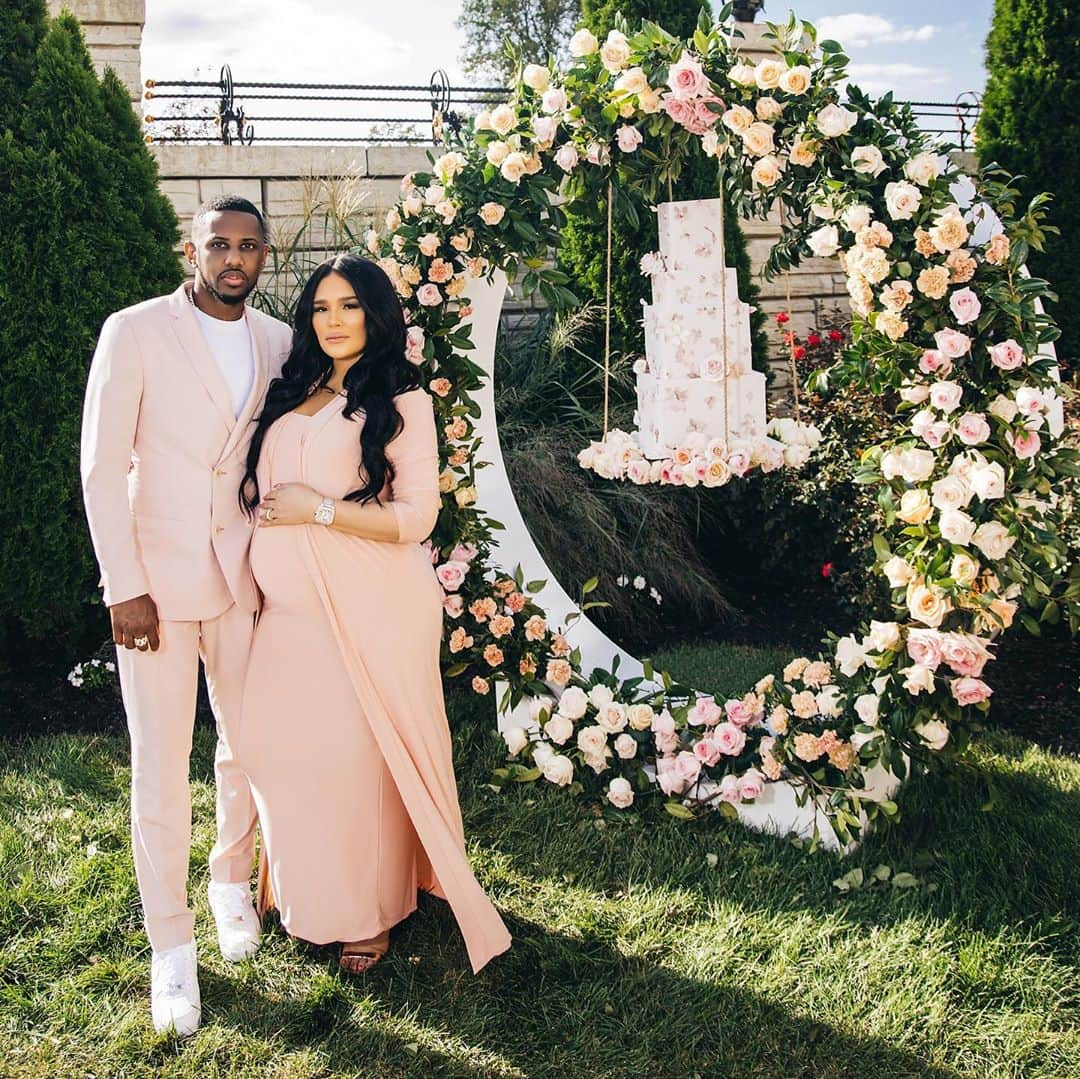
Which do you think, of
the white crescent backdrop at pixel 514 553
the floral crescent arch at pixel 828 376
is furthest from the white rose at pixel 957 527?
the white crescent backdrop at pixel 514 553

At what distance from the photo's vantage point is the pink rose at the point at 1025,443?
3.01m

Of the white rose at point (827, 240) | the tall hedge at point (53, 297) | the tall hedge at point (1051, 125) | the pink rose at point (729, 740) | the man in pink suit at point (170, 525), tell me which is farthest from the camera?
the tall hedge at point (1051, 125)

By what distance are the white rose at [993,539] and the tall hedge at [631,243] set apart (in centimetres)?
331

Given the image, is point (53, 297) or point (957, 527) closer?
point (957, 527)

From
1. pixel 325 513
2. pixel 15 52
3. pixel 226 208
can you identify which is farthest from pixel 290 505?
pixel 15 52

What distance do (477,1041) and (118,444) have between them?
172 cm

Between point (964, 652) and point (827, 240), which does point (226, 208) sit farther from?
point (964, 652)

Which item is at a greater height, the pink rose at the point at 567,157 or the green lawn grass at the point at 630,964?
the pink rose at the point at 567,157

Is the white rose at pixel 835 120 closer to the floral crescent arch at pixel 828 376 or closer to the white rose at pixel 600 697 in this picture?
the floral crescent arch at pixel 828 376

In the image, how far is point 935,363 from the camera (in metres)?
3.12

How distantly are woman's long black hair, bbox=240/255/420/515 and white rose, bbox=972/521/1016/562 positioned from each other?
165cm

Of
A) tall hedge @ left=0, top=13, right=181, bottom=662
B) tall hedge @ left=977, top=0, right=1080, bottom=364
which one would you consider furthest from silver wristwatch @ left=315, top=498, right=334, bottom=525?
tall hedge @ left=977, top=0, right=1080, bottom=364

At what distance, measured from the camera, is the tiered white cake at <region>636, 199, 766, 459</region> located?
12.2ft

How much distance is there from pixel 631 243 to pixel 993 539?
3665mm
